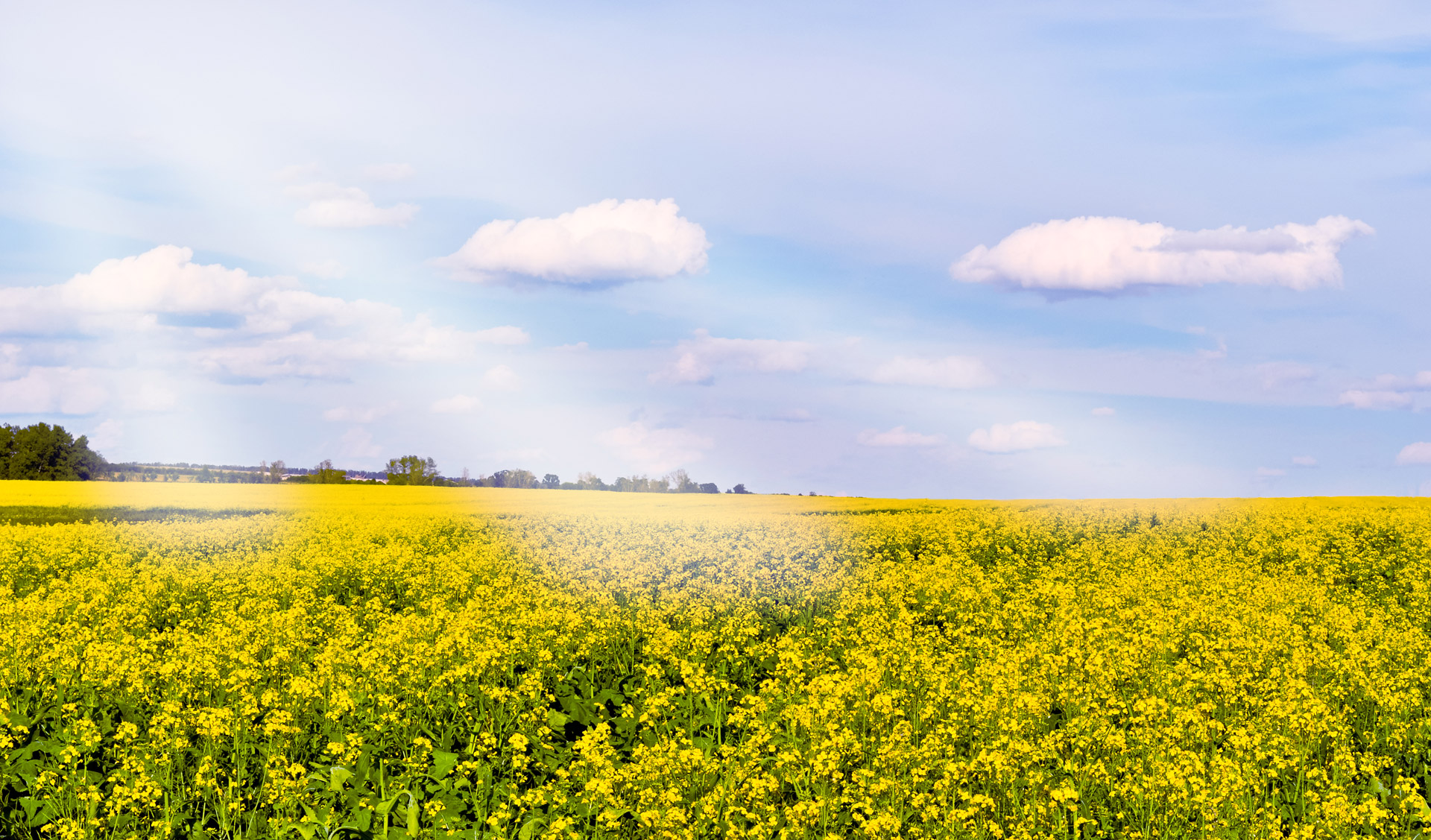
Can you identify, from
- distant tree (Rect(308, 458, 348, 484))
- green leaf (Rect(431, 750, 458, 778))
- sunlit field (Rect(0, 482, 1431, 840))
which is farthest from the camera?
distant tree (Rect(308, 458, 348, 484))

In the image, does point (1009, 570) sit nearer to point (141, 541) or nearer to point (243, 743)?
point (243, 743)

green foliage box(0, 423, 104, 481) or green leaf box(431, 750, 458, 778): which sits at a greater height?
green foliage box(0, 423, 104, 481)

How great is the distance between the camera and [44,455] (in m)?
81.3

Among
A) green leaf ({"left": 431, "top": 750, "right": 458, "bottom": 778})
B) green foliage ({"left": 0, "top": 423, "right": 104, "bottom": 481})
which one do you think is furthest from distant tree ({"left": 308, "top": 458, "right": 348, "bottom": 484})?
green leaf ({"left": 431, "top": 750, "right": 458, "bottom": 778})

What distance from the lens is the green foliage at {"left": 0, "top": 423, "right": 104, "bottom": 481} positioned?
80.2 meters

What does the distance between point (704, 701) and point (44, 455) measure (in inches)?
3530

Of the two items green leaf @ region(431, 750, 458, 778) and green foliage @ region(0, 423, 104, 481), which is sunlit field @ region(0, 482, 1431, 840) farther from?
green foliage @ region(0, 423, 104, 481)

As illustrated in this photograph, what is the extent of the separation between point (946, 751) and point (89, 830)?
6.37 m

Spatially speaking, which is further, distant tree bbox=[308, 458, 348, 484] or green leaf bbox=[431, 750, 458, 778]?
distant tree bbox=[308, 458, 348, 484]

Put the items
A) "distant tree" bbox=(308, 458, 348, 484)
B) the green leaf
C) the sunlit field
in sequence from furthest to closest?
"distant tree" bbox=(308, 458, 348, 484), the green leaf, the sunlit field

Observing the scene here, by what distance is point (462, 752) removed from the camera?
9094 mm

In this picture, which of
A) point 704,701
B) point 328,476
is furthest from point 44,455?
point 704,701

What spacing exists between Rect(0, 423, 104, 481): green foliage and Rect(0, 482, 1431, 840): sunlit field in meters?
75.4

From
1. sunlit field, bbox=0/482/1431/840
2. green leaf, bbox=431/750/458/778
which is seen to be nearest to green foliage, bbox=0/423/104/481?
sunlit field, bbox=0/482/1431/840
